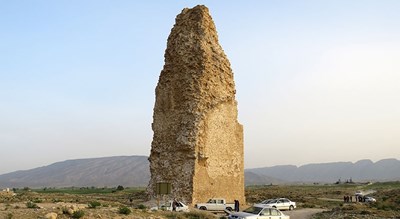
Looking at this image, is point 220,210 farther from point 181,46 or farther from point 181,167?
point 181,46

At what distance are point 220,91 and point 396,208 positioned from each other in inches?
624

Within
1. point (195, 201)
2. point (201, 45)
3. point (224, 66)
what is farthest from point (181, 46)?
point (195, 201)

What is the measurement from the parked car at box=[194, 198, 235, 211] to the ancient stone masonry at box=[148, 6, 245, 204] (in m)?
1.01

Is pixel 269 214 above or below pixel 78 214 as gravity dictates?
below

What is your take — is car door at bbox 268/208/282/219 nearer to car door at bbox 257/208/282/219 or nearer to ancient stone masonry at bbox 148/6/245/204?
car door at bbox 257/208/282/219

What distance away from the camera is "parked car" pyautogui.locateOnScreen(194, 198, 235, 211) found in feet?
96.4

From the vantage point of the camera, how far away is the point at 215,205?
29.7m

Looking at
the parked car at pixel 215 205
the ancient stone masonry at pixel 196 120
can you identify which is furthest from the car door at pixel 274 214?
the ancient stone masonry at pixel 196 120

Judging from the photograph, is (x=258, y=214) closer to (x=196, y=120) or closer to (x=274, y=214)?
(x=274, y=214)

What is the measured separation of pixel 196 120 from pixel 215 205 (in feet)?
19.7

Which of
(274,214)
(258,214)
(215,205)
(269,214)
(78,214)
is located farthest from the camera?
(215,205)

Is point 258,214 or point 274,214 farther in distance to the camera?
point 274,214

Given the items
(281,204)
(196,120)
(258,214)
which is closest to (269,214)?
(258,214)

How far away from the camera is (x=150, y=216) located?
2069 cm
